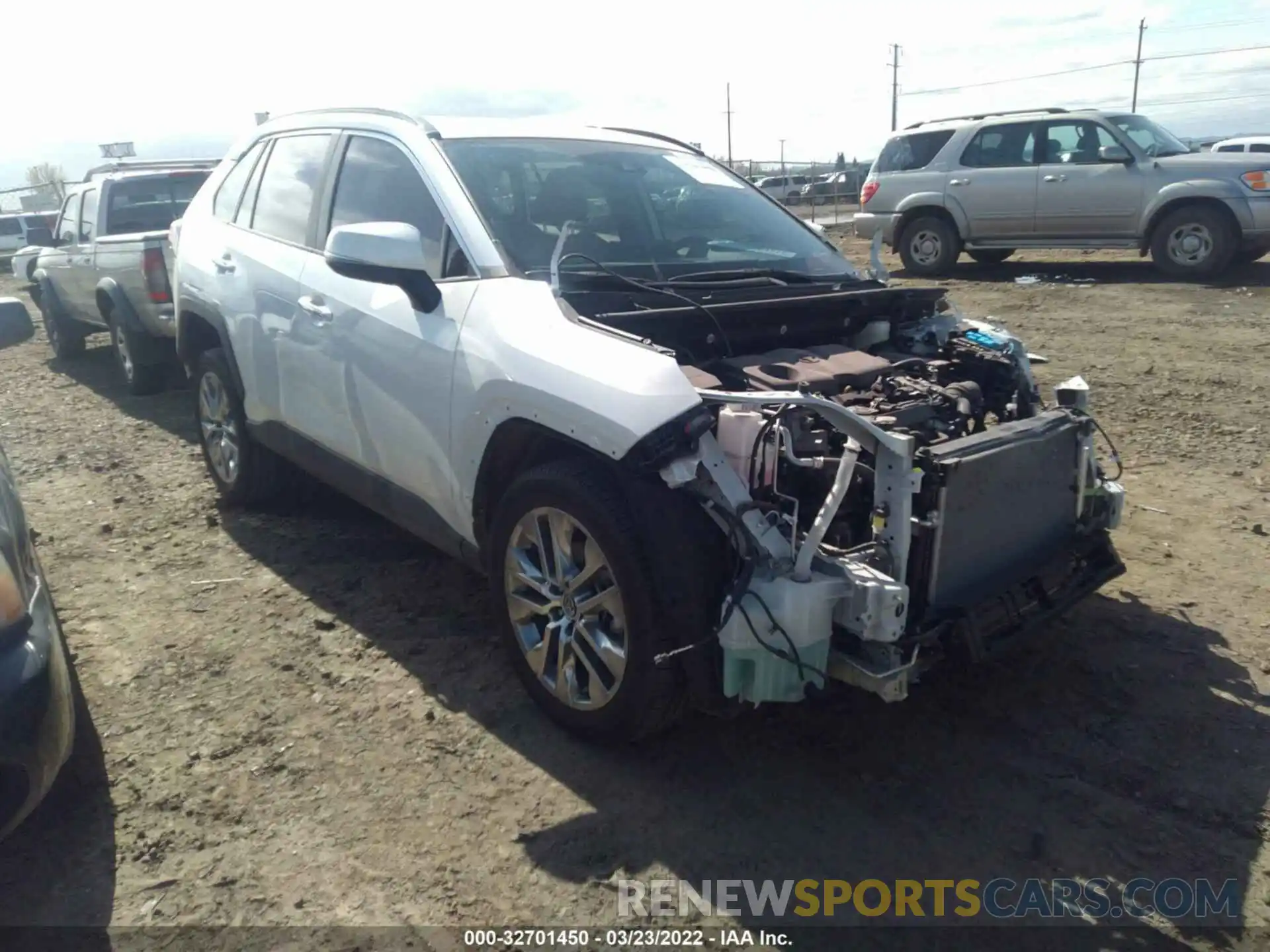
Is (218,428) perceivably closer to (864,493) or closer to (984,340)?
(864,493)

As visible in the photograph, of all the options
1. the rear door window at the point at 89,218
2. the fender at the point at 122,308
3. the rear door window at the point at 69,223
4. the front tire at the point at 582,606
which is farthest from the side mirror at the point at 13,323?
the rear door window at the point at 69,223

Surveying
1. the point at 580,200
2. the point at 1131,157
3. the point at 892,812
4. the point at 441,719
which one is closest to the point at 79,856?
the point at 441,719

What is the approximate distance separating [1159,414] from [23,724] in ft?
21.8

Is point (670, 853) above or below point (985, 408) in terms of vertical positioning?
below

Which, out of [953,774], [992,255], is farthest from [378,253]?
[992,255]

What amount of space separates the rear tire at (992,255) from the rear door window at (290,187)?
1113 cm

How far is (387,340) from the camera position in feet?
12.1

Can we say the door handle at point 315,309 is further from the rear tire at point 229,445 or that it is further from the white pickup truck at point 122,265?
the white pickup truck at point 122,265

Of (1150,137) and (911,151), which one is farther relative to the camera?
(911,151)

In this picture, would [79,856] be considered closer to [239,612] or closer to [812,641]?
[239,612]

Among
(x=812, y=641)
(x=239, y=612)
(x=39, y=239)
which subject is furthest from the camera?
(x=39, y=239)

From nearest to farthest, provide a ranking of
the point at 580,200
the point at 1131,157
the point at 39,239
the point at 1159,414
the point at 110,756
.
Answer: the point at 110,756, the point at 580,200, the point at 1159,414, the point at 1131,157, the point at 39,239

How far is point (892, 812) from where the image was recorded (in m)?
2.94

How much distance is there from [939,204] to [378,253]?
12.0 m
